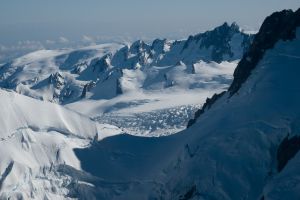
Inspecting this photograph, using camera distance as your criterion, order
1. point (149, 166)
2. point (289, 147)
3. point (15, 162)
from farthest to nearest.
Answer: point (149, 166)
point (15, 162)
point (289, 147)

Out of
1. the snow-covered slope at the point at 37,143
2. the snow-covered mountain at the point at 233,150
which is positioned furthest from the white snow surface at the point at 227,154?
the snow-covered slope at the point at 37,143

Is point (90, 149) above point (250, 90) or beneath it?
beneath

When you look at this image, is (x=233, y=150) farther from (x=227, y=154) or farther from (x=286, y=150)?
(x=286, y=150)

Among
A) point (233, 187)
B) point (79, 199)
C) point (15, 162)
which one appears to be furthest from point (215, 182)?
point (15, 162)

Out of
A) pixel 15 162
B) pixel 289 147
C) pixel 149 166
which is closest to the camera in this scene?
pixel 289 147

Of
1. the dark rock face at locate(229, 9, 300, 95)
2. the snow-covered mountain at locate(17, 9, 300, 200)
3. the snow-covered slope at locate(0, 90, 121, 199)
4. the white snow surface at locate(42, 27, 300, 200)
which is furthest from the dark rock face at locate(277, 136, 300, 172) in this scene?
the snow-covered slope at locate(0, 90, 121, 199)

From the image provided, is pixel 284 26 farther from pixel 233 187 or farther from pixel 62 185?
pixel 62 185

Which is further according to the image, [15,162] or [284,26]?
[284,26]

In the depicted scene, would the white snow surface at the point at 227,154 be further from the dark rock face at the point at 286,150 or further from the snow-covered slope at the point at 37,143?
the snow-covered slope at the point at 37,143
